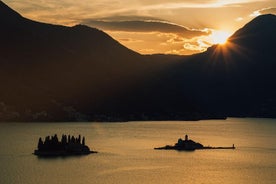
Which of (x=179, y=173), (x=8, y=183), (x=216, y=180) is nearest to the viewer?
(x=8, y=183)

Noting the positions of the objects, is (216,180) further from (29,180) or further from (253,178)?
(29,180)

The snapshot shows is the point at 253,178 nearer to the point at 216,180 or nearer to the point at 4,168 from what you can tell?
the point at 216,180

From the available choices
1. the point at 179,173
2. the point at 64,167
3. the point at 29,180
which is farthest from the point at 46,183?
the point at 179,173

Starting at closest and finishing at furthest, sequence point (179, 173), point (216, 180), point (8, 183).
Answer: point (8, 183) < point (216, 180) < point (179, 173)

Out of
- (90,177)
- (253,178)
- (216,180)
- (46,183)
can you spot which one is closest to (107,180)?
(90,177)

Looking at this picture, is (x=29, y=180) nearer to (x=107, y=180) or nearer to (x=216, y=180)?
(x=107, y=180)

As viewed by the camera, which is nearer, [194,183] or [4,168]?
[194,183]

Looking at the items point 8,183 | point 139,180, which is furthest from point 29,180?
point 139,180

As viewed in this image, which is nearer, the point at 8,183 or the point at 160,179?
the point at 8,183
